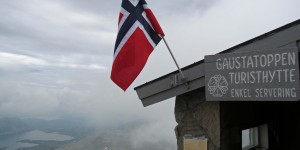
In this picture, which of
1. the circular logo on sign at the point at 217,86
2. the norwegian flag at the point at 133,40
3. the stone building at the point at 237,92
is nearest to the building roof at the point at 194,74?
the stone building at the point at 237,92

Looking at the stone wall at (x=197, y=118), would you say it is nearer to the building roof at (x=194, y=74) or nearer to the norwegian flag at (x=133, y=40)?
the building roof at (x=194, y=74)

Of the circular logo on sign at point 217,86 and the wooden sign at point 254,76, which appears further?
the circular logo on sign at point 217,86

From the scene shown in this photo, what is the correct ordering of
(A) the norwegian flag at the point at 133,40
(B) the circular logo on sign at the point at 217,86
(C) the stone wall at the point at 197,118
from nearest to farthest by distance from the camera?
(B) the circular logo on sign at the point at 217,86
(A) the norwegian flag at the point at 133,40
(C) the stone wall at the point at 197,118

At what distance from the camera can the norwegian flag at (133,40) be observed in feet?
13.5

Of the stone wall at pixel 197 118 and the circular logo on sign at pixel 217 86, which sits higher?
the circular logo on sign at pixel 217 86

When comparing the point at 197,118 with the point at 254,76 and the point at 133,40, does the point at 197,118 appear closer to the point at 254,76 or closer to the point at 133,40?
the point at 254,76

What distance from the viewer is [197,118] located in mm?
4461

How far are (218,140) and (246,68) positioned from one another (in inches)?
43.8

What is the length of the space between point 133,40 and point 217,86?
1198mm

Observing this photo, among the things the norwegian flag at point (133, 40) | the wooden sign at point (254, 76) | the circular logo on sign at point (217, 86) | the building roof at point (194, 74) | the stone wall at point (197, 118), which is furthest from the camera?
the stone wall at point (197, 118)

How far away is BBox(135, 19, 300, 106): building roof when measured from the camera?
11.8 ft

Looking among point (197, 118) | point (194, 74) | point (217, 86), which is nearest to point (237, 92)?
point (217, 86)

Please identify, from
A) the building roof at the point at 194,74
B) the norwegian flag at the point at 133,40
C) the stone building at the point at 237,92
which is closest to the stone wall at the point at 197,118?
the stone building at the point at 237,92

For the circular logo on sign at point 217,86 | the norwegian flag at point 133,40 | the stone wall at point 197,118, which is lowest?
the stone wall at point 197,118
